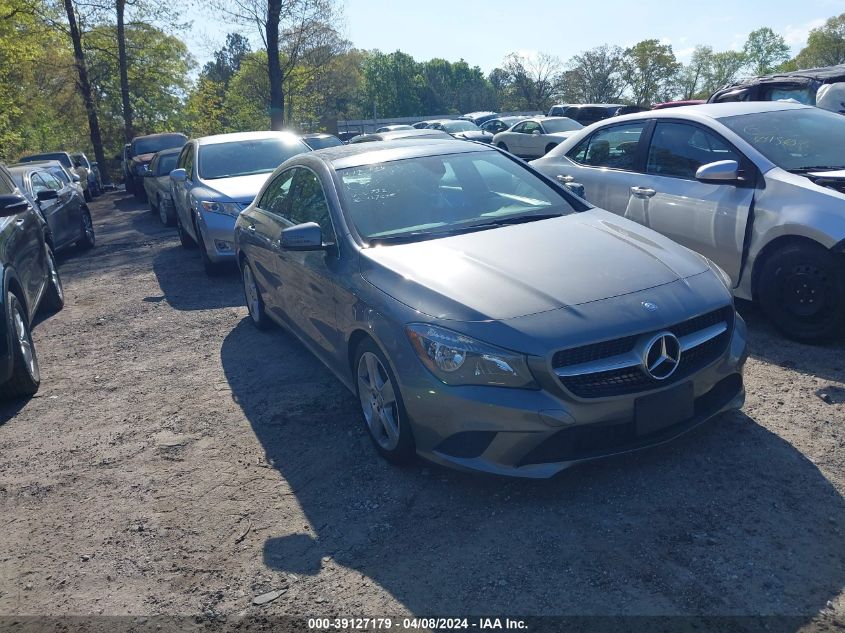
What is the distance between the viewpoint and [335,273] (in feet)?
13.6

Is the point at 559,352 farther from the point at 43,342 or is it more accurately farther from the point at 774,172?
the point at 43,342

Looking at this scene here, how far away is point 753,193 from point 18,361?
5.43 meters

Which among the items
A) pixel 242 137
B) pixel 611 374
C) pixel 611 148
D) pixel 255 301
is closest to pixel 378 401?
pixel 611 374

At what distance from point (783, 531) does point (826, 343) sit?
2365 millimetres

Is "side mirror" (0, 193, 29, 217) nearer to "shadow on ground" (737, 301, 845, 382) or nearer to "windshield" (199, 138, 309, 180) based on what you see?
"windshield" (199, 138, 309, 180)

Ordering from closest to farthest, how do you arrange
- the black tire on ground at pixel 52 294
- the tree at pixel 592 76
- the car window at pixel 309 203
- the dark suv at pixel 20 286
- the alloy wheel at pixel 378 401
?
the alloy wheel at pixel 378 401
the car window at pixel 309 203
the dark suv at pixel 20 286
the black tire on ground at pixel 52 294
the tree at pixel 592 76

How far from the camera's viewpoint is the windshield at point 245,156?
31.5 feet

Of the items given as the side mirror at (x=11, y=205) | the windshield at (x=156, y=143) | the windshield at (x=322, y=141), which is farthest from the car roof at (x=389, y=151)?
the windshield at (x=156, y=143)

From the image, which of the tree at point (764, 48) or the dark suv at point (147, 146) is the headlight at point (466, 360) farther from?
the tree at point (764, 48)

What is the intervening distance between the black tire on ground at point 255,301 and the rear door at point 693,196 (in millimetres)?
3323

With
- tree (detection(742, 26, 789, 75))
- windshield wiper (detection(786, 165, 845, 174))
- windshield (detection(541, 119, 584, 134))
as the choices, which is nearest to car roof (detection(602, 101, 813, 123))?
windshield wiper (detection(786, 165, 845, 174))

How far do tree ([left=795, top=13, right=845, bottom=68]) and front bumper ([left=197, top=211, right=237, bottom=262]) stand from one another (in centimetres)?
7554

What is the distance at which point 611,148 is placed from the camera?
6.59 m

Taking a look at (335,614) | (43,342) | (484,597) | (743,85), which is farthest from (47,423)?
(743,85)
